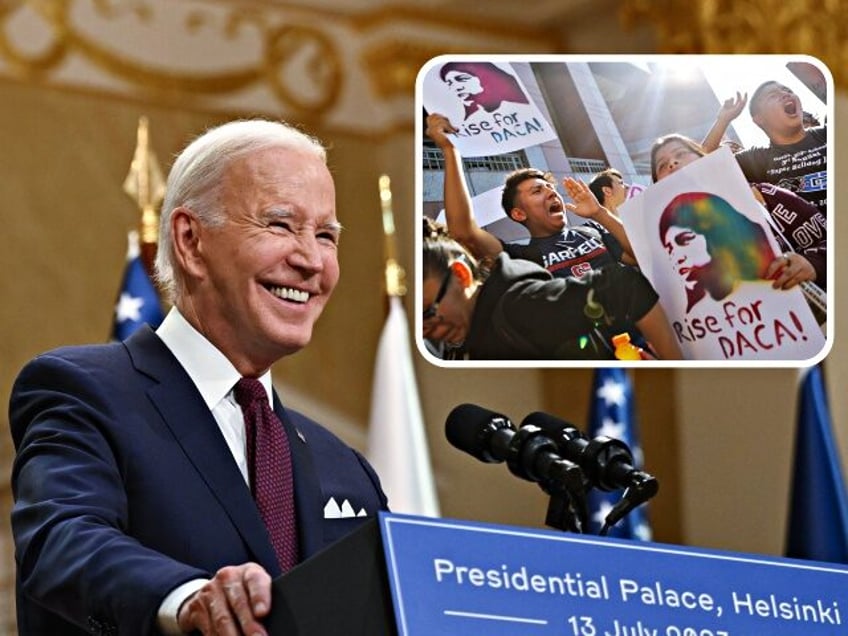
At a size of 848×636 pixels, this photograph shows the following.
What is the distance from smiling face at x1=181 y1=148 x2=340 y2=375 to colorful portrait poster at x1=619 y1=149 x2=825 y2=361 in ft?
1.97

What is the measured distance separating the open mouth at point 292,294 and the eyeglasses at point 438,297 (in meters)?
0.35

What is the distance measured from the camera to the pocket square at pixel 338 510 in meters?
2.80

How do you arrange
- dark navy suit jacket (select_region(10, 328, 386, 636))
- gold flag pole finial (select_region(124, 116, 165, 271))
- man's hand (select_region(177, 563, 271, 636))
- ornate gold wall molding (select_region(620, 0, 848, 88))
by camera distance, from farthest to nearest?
1. ornate gold wall molding (select_region(620, 0, 848, 88))
2. gold flag pole finial (select_region(124, 116, 165, 271))
3. dark navy suit jacket (select_region(10, 328, 386, 636))
4. man's hand (select_region(177, 563, 271, 636))

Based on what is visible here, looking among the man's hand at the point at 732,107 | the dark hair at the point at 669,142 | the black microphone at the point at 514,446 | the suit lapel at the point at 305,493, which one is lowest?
the suit lapel at the point at 305,493

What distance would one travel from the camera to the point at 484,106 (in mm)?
3061

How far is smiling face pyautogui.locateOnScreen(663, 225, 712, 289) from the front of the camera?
3.06 meters

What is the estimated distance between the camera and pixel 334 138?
27.5 feet

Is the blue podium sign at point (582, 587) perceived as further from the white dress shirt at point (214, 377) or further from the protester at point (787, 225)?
the protester at point (787, 225)

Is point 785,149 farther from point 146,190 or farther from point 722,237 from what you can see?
point 146,190

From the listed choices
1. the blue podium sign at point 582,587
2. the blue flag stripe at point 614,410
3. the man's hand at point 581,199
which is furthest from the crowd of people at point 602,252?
the blue flag stripe at point 614,410

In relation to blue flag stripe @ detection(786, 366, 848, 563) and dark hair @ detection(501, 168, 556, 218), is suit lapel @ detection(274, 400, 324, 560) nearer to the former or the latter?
dark hair @ detection(501, 168, 556, 218)

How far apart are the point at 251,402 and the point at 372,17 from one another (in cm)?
590

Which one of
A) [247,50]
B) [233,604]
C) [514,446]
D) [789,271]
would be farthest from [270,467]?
[247,50]

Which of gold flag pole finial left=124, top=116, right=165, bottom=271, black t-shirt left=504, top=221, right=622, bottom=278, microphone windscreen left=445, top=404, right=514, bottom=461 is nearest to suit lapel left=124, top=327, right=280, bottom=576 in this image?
microphone windscreen left=445, top=404, right=514, bottom=461
